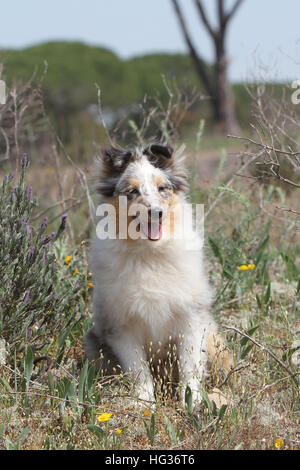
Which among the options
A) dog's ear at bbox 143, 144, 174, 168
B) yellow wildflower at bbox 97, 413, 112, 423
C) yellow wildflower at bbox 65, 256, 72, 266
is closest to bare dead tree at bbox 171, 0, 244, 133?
yellow wildflower at bbox 65, 256, 72, 266

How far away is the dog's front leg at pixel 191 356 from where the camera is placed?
3.69m

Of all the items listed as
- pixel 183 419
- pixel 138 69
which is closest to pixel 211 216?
pixel 183 419

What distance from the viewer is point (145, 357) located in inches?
149

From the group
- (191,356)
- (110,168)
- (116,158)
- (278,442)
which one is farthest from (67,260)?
(278,442)

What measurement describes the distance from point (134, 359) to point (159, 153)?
1336 mm

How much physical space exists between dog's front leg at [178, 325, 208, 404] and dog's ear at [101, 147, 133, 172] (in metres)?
1.13

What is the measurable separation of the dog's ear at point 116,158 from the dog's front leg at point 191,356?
1.13 metres

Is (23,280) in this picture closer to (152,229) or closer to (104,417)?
(152,229)

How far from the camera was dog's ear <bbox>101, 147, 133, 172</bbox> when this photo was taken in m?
3.86

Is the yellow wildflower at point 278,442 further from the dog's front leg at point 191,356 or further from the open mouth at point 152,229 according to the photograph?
the open mouth at point 152,229

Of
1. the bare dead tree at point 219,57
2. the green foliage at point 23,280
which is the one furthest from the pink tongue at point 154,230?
the bare dead tree at point 219,57

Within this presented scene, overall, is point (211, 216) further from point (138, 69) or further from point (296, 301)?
point (138, 69)

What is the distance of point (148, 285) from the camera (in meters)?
3.75
